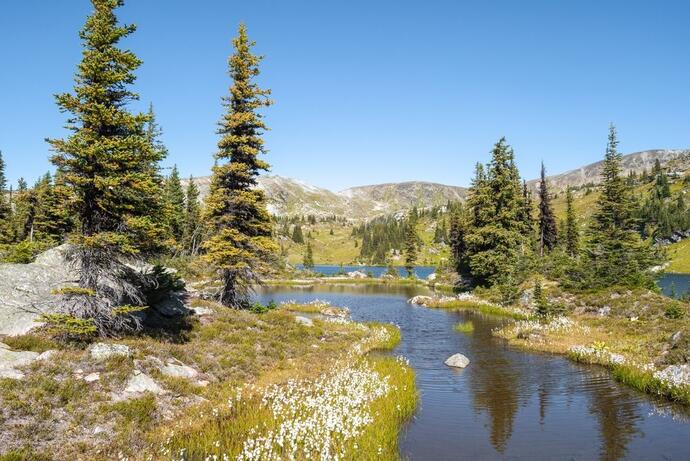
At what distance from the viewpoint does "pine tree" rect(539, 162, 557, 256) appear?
73.0 m

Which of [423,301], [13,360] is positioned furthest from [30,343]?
→ [423,301]

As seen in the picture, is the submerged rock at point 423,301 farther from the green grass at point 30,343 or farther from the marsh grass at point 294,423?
the green grass at point 30,343

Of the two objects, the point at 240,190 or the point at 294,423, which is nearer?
the point at 294,423

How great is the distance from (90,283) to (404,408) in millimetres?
13523

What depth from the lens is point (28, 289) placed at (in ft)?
63.1

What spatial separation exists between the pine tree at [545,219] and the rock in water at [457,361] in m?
48.0

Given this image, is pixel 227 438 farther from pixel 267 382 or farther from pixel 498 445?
pixel 498 445

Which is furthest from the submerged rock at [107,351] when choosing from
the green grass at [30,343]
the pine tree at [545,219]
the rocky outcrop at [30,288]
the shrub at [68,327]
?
the pine tree at [545,219]

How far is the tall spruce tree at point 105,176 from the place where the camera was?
17.3 meters

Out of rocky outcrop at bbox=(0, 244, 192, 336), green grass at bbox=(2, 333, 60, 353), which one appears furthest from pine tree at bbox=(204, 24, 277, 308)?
green grass at bbox=(2, 333, 60, 353)

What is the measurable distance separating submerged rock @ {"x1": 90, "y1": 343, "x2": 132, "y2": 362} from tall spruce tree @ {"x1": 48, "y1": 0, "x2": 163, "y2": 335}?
136 centimetres

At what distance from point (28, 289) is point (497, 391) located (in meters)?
21.9

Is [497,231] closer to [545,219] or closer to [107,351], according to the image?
[545,219]

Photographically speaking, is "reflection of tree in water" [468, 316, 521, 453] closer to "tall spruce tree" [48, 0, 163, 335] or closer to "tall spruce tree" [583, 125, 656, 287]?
"tall spruce tree" [48, 0, 163, 335]
